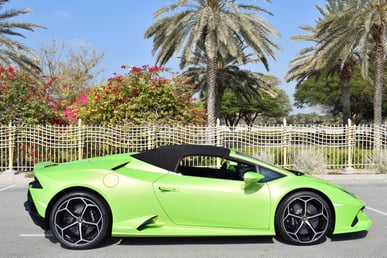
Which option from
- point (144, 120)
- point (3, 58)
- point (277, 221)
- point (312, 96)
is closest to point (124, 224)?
point (277, 221)

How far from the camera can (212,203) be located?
4.53 m

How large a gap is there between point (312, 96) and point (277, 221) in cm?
4060

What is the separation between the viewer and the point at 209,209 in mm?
4535

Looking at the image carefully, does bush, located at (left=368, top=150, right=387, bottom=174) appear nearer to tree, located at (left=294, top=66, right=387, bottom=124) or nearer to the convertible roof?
the convertible roof

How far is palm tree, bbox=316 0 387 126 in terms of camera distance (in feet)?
56.7

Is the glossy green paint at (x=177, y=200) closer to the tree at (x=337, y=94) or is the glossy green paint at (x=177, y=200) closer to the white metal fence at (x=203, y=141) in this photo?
the white metal fence at (x=203, y=141)

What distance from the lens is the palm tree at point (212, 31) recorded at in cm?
1742

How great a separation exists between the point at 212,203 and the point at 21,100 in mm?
11378

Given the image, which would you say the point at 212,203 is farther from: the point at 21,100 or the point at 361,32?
the point at 361,32

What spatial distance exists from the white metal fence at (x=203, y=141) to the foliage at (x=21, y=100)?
0.80m

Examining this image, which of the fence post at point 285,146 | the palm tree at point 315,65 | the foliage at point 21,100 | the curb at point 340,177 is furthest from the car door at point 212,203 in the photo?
the palm tree at point 315,65

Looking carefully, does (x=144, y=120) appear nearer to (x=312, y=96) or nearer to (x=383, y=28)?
(x=383, y=28)

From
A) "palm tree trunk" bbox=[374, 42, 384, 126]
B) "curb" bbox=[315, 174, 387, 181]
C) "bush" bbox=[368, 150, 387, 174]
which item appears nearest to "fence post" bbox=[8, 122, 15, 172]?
"curb" bbox=[315, 174, 387, 181]

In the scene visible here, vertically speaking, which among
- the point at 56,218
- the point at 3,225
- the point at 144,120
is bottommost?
the point at 3,225
